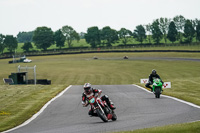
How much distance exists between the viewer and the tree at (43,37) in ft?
557

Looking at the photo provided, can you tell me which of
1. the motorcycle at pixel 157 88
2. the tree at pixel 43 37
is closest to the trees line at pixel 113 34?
the tree at pixel 43 37

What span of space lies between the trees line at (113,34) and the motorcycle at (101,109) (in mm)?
147141

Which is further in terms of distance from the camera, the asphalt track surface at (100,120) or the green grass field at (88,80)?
the green grass field at (88,80)

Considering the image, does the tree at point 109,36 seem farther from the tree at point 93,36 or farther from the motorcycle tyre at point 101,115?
the motorcycle tyre at point 101,115

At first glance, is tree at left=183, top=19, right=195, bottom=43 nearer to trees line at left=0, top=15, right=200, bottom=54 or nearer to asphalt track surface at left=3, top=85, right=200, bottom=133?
trees line at left=0, top=15, right=200, bottom=54

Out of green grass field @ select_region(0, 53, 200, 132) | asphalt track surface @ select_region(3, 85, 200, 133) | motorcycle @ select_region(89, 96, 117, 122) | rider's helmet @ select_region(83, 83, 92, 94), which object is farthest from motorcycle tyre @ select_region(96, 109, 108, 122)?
green grass field @ select_region(0, 53, 200, 132)

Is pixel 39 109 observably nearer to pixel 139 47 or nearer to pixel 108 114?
pixel 108 114

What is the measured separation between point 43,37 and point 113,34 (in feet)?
121

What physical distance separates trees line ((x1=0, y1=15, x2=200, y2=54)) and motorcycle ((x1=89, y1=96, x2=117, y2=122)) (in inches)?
5793

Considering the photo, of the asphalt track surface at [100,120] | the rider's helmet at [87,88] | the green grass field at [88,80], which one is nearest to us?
the asphalt track surface at [100,120]

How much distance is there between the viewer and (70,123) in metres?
12.1

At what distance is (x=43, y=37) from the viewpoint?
172125 millimetres

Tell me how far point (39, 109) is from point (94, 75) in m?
38.1

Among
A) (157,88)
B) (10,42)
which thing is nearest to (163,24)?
(10,42)
